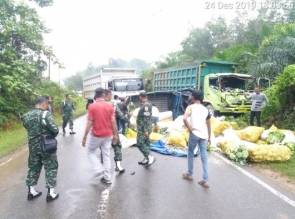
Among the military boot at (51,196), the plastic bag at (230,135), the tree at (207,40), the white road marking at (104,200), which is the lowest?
the white road marking at (104,200)

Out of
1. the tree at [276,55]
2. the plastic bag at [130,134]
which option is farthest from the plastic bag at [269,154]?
the tree at [276,55]

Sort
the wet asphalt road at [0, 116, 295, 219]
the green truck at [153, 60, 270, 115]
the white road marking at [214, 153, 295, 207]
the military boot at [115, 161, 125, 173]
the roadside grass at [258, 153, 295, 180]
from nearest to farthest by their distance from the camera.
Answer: the wet asphalt road at [0, 116, 295, 219]
the white road marking at [214, 153, 295, 207]
the roadside grass at [258, 153, 295, 180]
the military boot at [115, 161, 125, 173]
the green truck at [153, 60, 270, 115]

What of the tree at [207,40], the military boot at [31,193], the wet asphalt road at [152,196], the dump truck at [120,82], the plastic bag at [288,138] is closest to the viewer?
the wet asphalt road at [152,196]

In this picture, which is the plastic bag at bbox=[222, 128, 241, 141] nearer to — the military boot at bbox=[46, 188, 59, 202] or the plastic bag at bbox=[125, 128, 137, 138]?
the plastic bag at bbox=[125, 128, 137, 138]

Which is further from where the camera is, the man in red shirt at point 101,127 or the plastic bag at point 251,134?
the plastic bag at point 251,134

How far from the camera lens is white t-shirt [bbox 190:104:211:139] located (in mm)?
4867

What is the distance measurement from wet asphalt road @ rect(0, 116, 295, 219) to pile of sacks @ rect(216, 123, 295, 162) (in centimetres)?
54

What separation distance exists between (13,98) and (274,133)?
437 inches

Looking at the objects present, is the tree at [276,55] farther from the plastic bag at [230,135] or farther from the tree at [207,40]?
the tree at [207,40]

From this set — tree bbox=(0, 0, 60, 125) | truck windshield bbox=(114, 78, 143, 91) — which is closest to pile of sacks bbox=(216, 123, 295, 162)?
tree bbox=(0, 0, 60, 125)

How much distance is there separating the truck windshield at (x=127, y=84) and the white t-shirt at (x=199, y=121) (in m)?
12.0

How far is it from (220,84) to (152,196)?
26.2 feet

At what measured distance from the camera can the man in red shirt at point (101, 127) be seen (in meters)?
4.84

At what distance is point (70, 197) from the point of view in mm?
4387
